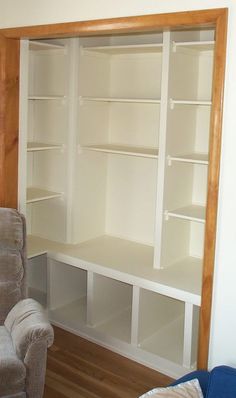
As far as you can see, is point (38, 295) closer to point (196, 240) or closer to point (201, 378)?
point (196, 240)

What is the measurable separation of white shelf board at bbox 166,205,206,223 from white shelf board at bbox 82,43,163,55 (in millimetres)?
1099

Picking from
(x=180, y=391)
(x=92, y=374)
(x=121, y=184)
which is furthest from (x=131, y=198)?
(x=180, y=391)

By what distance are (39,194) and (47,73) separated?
0.94 meters

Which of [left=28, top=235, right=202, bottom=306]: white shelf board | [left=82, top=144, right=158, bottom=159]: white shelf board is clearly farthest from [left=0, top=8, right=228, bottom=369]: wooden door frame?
[left=82, top=144, right=158, bottom=159]: white shelf board

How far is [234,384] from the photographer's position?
6.93ft

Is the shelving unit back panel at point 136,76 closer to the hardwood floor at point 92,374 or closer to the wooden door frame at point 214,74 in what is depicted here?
the wooden door frame at point 214,74

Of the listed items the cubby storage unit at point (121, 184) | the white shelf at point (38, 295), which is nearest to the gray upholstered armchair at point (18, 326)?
the cubby storage unit at point (121, 184)

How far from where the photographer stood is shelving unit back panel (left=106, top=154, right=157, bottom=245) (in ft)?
13.2

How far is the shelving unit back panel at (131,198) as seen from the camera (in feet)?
13.2

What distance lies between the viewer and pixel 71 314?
12.8 feet

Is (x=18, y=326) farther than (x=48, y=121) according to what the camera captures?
No

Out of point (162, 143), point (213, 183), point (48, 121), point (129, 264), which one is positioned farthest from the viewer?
point (48, 121)

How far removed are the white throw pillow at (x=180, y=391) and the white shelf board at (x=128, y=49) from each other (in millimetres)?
2193

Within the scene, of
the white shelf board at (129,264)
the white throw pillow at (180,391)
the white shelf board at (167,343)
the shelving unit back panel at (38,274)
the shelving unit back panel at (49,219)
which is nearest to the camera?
the white throw pillow at (180,391)
